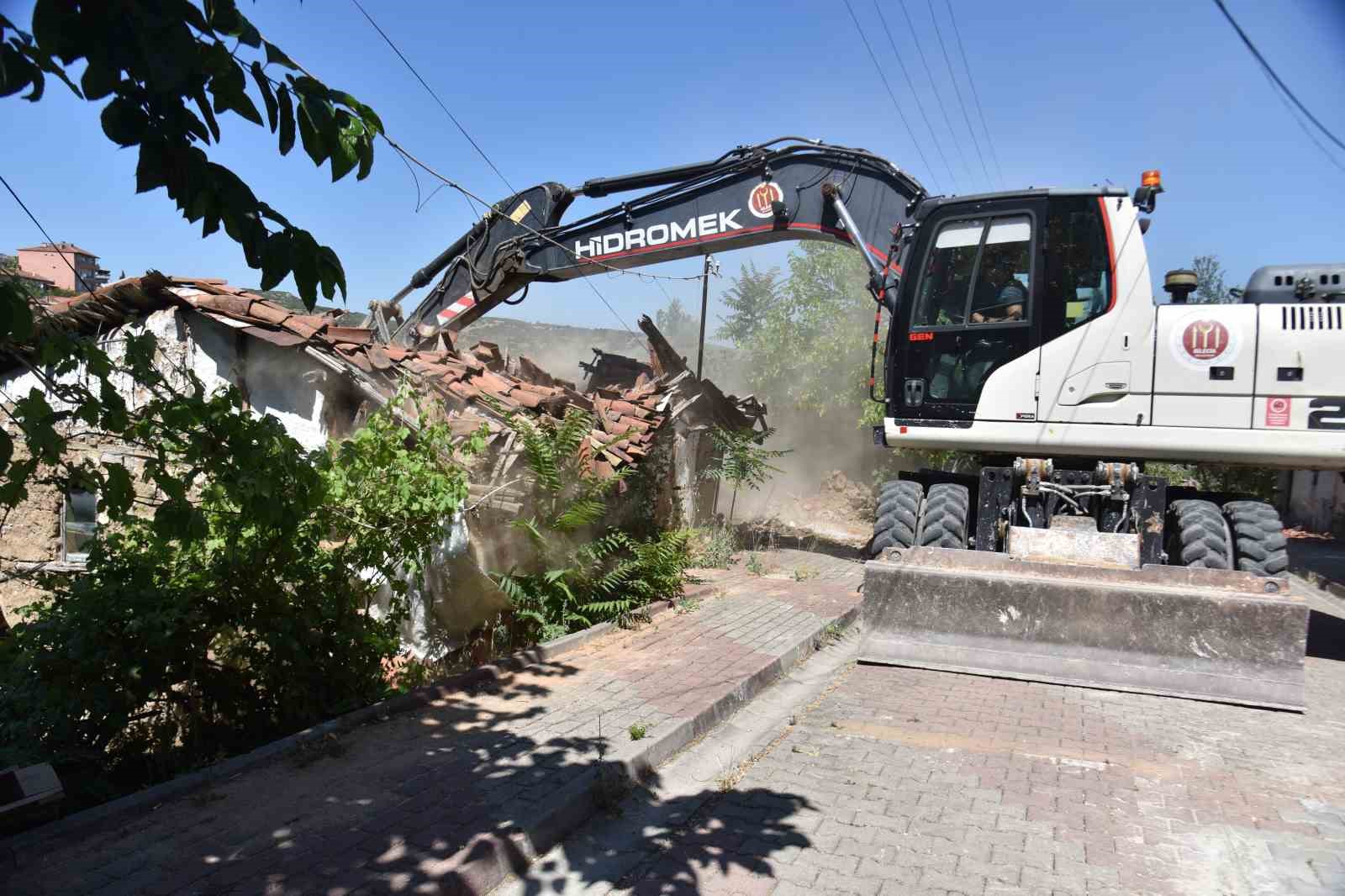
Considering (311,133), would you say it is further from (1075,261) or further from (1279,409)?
(1279,409)

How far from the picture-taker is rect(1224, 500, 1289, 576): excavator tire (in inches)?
287

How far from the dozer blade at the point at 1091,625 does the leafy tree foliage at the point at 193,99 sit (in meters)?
5.53

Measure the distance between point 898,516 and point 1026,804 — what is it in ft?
13.4

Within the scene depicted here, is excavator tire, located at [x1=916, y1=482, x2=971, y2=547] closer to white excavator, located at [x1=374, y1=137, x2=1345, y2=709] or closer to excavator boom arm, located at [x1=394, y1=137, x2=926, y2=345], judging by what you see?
white excavator, located at [x1=374, y1=137, x2=1345, y2=709]

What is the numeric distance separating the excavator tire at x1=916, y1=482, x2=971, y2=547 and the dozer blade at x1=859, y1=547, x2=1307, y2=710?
2.49 feet

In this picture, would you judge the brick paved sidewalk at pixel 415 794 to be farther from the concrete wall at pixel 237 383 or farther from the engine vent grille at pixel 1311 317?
the engine vent grille at pixel 1311 317

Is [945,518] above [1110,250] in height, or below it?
below

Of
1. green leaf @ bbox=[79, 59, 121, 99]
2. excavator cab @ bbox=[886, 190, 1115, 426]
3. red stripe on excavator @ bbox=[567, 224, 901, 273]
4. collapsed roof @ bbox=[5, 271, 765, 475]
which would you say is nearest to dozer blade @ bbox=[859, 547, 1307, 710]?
excavator cab @ bbox=[886, 190, 1115, 426]

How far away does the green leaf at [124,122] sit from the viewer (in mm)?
2494

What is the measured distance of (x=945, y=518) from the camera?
824 centimetres

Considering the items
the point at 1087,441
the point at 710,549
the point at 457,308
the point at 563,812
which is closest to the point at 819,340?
the point at 710,549

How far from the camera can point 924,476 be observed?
29.8 ft

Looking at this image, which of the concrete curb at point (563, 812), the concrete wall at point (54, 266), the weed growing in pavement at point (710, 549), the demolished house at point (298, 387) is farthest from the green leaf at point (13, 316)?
the weed growing in pavement at point (710, 549)

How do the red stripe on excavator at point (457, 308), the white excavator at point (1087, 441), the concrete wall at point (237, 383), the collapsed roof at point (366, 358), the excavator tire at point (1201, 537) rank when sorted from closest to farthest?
the white excavator at point (1087, 441)
the excavator tire at point (1201, 537)
the collapsed roof at point (366, 358)
the concrete wall at point (237, 383)
the red stripe on excavator at point (457, 308)
